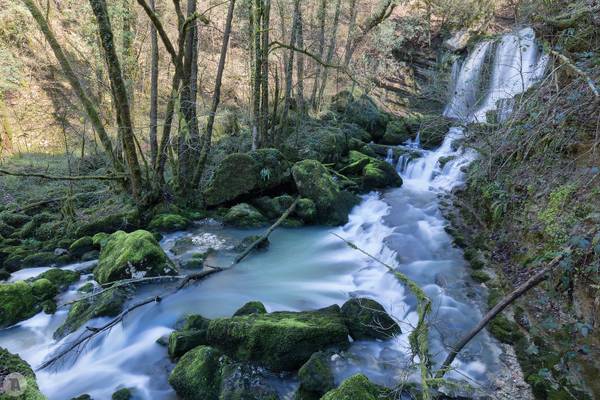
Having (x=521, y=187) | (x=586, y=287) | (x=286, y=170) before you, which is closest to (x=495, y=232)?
(x=521, y=187)

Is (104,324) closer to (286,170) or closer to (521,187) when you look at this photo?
(286,170)

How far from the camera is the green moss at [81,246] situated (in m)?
8.25

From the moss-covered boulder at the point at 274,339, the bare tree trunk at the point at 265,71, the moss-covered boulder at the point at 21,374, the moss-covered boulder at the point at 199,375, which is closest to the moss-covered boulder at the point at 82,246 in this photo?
the moss-covered boulder at the point at 274,339

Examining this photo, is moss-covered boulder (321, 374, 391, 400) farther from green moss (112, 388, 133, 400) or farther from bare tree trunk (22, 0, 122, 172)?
bare tree trunk (22, 0, 122, 172)

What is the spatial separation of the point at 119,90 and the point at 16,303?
4.36 meters

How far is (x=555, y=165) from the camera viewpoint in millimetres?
6176

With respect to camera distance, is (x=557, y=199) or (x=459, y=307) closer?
(x=557, y=199)

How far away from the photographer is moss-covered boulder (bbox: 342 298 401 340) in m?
5.42

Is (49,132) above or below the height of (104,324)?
above

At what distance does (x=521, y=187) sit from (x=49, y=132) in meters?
16.7

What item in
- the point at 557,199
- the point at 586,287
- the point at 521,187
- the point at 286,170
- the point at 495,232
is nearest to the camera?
the point at 586,287

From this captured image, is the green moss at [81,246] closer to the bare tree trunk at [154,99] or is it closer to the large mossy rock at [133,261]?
the large mossy rock at [133,261]

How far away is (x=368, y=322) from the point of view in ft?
17.8

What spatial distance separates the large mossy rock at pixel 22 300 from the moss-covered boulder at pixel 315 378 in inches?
178
